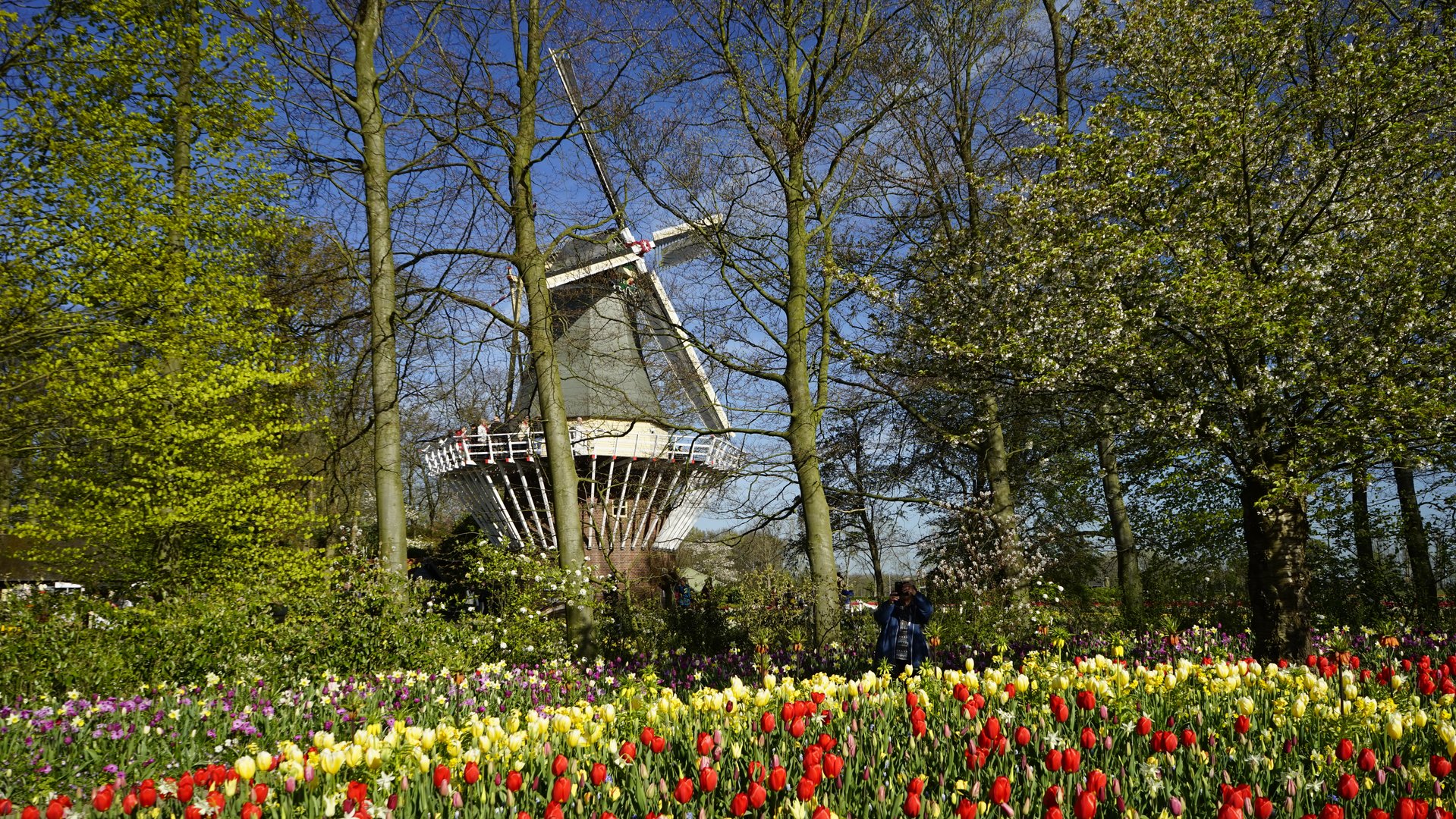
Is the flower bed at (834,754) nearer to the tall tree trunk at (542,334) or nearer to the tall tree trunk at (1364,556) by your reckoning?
the tall tree trunk at (542,334)

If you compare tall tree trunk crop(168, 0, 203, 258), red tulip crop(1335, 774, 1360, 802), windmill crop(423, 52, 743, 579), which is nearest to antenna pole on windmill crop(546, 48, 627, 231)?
tall tree trunk crop(168, 0, 203, 258)

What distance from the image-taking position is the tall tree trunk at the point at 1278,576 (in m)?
7.77

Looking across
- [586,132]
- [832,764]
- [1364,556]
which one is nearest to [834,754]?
[832,764]

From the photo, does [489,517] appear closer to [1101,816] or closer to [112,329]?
[112,329]

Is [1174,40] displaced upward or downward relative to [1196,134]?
upward

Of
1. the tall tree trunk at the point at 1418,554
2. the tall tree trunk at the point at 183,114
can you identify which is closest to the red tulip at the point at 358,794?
the tall tree trunk at the point at 1418,554

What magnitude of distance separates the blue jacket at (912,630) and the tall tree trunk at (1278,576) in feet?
9.98

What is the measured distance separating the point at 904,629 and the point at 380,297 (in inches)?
276

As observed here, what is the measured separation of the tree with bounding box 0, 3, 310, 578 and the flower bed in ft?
21.9

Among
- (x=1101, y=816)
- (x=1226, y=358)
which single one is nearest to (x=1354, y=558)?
(x=1226, y=358)

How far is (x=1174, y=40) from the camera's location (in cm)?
891

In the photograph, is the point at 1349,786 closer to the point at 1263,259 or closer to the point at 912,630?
the point at 912,630

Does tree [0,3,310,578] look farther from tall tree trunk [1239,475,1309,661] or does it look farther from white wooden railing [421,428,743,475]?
tall tree trunk [1239,475,1309,661]

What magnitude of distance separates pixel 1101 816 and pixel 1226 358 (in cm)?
654
